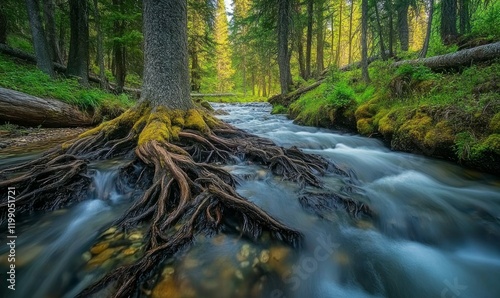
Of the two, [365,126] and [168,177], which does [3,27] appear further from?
[365,126]

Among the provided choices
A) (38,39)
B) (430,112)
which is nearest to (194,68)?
(38,39)

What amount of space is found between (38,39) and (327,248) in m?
12.4

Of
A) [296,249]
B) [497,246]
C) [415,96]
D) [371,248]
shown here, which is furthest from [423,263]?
[415,96]

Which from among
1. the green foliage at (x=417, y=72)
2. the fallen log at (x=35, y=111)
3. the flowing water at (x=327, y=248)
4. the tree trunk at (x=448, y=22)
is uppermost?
the tree trunk at (x=448, y=22)

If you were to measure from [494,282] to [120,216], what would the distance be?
4008mm

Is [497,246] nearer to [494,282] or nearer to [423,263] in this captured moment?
[494,282]

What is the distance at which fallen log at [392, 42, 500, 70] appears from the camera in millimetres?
5814

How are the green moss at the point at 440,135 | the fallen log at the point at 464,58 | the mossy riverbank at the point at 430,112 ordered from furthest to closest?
the fallen log at the point at 464,58 < the green moss at the point at 440,135 < the mossy riverbank at the point at 430,112

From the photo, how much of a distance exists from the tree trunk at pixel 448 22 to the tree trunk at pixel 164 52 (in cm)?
952

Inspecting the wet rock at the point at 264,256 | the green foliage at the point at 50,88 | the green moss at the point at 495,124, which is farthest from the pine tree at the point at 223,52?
the wet rock at the point at 264,256

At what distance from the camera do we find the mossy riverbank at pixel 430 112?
14.1 feet

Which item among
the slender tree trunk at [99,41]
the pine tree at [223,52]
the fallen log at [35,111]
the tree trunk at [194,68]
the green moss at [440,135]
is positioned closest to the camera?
the green moss at [440,135]

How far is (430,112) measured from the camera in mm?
5301

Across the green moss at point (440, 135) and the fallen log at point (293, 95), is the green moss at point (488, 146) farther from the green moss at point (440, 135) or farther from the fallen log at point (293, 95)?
the fallen log at point (293, 95)
